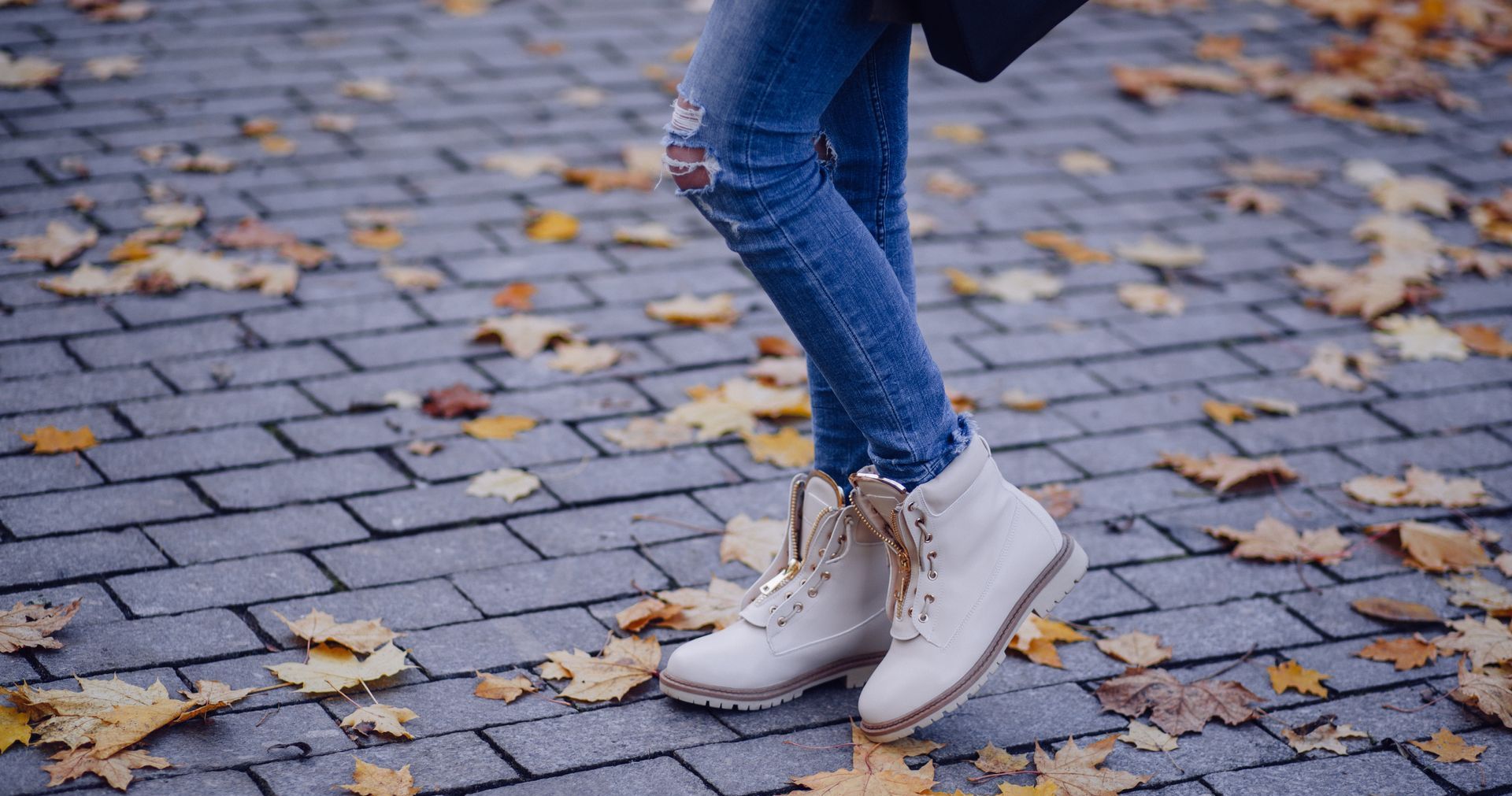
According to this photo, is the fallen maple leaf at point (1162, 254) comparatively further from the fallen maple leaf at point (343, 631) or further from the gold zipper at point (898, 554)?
the fallen maple leaf at point (343, 631)

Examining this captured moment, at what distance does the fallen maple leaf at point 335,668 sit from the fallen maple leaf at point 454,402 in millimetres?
813

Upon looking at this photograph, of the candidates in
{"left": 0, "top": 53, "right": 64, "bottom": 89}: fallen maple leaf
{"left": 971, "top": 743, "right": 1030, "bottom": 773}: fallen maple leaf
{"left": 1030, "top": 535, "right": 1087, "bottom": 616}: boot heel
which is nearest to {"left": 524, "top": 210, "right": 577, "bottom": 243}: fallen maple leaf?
{"left": 0, "top": 53, "right": 64, "bottom": 89}: fallen maple leaf

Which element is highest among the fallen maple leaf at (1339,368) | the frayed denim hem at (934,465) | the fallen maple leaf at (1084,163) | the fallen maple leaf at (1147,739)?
the frayed denim hem at (934,465)

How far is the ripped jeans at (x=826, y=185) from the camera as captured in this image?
1563 millimetres

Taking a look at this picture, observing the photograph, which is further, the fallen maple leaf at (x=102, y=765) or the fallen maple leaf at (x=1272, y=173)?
the fallen maple leaf at (x=1272, y=173)

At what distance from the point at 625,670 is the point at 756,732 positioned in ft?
0.73

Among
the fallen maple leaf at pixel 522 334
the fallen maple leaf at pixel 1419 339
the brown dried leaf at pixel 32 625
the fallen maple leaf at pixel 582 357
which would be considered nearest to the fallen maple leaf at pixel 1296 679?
the fallen maple leaf at pixel 1419 339

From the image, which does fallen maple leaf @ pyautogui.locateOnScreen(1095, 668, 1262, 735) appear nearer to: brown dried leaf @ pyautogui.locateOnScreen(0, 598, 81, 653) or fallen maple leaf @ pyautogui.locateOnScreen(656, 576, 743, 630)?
fallen maple leaf @ pyautogui.locateOnScreen(656, 576, 743, 630)

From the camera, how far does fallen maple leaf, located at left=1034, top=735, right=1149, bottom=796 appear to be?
177cm

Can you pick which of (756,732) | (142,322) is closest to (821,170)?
(756,732)

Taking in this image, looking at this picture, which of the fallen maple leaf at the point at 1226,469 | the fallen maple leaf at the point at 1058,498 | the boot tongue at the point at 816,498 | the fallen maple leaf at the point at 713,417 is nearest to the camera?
the boot tongue at the point at 816,498

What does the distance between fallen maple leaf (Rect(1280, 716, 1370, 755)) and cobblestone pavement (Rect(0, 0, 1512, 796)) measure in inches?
0.7

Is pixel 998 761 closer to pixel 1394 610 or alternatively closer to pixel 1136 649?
pixel 1136 649

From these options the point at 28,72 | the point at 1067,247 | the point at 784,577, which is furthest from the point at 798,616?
the point at 28,72
